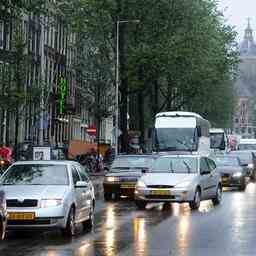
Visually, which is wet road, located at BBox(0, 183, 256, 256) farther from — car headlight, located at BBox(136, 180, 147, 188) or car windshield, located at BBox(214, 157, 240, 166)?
car windshield, located at BBox(214, 157, 240, 166)

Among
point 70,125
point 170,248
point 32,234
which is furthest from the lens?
point 70,125

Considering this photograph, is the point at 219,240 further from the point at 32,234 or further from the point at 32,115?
the point at 32,115

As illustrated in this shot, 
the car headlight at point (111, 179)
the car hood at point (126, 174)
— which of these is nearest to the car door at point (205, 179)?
the car hood at point (126, 174)

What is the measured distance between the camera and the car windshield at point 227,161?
35.4 meters

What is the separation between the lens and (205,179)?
24.0m

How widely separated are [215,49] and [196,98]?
1058 cm

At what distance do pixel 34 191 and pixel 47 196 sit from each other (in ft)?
1.04

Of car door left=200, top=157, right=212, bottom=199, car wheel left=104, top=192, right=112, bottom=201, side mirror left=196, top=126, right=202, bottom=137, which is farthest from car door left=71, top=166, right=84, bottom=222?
side mirror left=196, top=126, right=202, bottom=137

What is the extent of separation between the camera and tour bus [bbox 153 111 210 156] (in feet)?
147

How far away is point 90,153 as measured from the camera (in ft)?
161

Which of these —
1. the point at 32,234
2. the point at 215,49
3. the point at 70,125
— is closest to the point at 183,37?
the point at 215,49

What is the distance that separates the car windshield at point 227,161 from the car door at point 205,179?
1054 cm

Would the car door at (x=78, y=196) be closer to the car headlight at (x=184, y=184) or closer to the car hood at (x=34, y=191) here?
the car hood at (x=34, y=191)

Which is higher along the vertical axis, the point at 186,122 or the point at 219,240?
the point at 186,122
